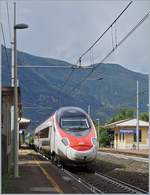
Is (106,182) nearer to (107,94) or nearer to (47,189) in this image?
(47,189)

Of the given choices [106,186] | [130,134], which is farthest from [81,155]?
[130,134]

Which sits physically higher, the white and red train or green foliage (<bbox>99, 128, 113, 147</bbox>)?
the white and red train

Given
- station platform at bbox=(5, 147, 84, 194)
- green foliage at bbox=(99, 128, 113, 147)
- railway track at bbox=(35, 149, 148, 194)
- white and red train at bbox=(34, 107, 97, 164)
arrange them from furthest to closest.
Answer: green foliage at bbox=(99, 128, 113, 147) < white and red train at bbox=(34, 107, 97, 164) < railway track at bbox=(35, 149, 148, 194) < station platform at bbox=(5, 147, 84, 194)

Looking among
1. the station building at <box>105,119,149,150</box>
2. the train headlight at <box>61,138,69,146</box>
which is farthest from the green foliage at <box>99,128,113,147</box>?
the train headlight at <box>61,138,69,146</box>

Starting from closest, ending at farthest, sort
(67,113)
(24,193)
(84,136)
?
(24,193)
(84,136)
(67,113)

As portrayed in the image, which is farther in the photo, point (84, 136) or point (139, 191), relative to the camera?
point (84, 136)

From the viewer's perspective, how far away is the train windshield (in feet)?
80.5

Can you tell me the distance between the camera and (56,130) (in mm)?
25328

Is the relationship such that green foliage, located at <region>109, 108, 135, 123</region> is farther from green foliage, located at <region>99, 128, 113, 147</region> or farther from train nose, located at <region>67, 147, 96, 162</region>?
train nose, located at <region>67, 147, 96, 162</region>

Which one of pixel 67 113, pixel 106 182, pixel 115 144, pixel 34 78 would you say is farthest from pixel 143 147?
pixel 106 182

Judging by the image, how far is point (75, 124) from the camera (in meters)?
24.7

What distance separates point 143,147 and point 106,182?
187 ft

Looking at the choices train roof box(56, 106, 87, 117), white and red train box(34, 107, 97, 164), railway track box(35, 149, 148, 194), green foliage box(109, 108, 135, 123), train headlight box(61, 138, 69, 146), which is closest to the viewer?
railway track box(35, 149, 148, 194)

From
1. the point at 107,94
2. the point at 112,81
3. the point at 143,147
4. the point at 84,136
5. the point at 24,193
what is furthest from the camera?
the point at 107,94
